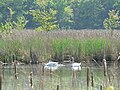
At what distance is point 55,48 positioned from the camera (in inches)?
677

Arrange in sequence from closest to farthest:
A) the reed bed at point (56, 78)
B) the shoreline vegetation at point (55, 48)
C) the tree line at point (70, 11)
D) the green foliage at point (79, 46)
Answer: the reed bed at point (56, 78) < the shoreline vegetation at point (55, 48) < the green foliage at point (79, 46) < the tree line at point (70, 11)

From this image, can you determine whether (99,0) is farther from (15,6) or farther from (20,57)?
(20,57)

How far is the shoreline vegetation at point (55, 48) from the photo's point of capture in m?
16.5

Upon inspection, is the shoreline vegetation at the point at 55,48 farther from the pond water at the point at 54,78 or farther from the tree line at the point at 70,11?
the tree line at the point at 70,11

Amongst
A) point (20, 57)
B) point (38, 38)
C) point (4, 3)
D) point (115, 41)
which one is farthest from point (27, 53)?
point (4, 3)

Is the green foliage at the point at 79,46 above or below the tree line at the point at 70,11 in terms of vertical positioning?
above

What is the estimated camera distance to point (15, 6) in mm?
50375

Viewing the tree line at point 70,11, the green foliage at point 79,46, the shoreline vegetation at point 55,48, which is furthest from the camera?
the tree line at point 70,11

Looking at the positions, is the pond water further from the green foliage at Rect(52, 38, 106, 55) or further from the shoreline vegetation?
the green foliage at Rect(52, 38, 106, 55)

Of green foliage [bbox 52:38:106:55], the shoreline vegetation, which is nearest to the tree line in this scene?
the shoreline vegetation

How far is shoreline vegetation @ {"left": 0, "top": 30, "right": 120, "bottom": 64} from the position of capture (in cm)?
1647

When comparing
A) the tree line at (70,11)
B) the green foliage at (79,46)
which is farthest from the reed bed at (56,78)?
the tree line at (70,11)

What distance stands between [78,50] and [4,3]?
107 ft

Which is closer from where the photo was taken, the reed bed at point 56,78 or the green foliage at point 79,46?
the reed bed at point 56,78
